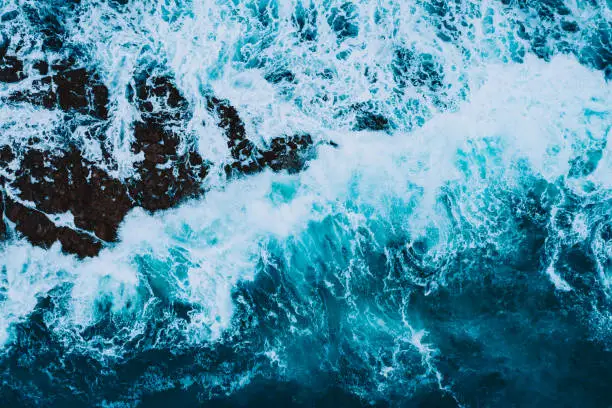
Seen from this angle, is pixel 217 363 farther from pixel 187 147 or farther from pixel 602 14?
pixel 602 14

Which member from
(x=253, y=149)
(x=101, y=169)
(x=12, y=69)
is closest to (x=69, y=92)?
(x=12, y=69)

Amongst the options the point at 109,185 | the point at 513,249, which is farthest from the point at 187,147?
the point at 513,249

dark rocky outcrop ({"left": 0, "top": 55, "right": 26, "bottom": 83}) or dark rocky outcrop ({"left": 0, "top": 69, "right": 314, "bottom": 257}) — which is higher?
dark rocky outcrop ({"left": 0, "top": 55, "right": 26, "bottom": 83})

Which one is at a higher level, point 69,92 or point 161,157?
point 69,92

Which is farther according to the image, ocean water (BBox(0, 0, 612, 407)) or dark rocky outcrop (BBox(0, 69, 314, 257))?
ocean water (BBox(0, 0, 612, 407))

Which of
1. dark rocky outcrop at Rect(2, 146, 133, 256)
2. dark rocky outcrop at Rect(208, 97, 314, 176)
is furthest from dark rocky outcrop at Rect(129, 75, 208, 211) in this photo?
dark rocky outcrop at Rect(208, 97, 314, 176)

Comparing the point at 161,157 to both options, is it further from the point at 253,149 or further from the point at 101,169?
the point at 253,149

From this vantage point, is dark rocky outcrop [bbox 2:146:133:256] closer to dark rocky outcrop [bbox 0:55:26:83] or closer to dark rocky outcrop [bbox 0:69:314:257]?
dark rocky outcrop [bbox 0:69:314:257]

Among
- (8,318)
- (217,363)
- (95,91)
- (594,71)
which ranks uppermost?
(95,91)

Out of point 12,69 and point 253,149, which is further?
point 253,149
